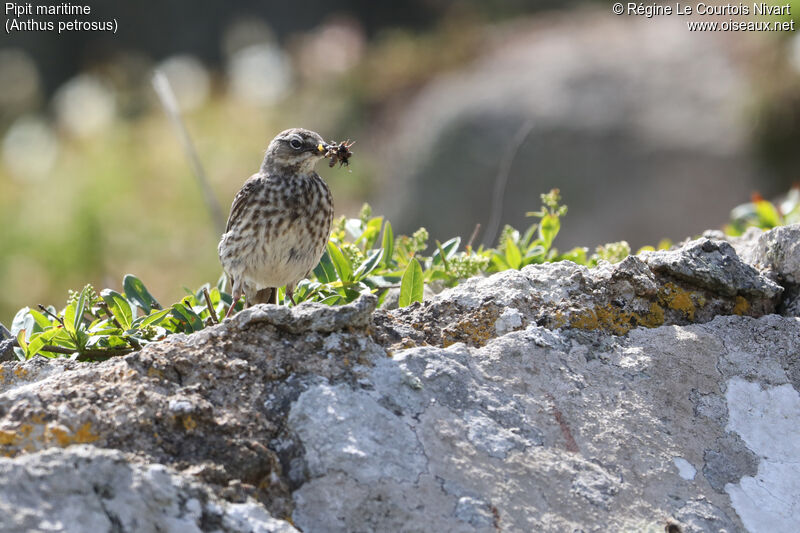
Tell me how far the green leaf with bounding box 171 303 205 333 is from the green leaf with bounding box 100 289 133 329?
0.56 ft

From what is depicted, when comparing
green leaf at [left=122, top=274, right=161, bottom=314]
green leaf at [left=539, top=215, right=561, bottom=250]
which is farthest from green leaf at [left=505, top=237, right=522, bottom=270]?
green leaf at [left=122, top=274, right=161, bottom=314]

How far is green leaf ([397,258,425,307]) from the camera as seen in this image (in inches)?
139

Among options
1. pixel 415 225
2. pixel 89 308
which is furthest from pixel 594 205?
pixel 89 308

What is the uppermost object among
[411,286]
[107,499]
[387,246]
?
[387,246]

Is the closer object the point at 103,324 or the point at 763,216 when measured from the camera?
the point at 103,324

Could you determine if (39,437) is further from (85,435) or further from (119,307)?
(119,307)

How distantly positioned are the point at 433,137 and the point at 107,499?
1169 centimetres

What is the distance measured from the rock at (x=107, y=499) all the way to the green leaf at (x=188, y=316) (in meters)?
1.39

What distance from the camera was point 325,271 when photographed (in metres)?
4.18

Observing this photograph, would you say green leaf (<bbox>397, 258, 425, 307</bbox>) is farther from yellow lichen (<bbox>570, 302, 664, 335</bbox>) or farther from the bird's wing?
the bird's wing

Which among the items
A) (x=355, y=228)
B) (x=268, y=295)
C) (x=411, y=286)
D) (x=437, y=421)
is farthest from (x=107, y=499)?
(x=268, y=295)

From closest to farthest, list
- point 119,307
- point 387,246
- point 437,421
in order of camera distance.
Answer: point 437,421, point 119,307, point 387,246

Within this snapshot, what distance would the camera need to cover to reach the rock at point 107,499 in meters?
2.02

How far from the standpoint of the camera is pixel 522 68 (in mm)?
14352
